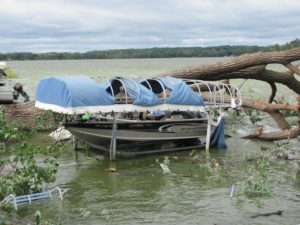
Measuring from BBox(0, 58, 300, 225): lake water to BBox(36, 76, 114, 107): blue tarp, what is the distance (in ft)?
5.90

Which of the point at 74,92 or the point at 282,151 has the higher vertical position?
the point at 74,92

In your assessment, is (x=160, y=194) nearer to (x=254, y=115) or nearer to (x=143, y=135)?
(x=143, y=135)

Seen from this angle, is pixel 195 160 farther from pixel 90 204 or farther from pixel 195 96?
pixel 90 204

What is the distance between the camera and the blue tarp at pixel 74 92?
Answer: 14891 mm

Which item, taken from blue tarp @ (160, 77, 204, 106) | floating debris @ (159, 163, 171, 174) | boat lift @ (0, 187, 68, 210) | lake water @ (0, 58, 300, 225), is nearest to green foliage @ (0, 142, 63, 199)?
boat lift @ (0, 187, 68, 210)

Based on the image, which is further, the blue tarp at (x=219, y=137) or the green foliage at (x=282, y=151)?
the blue tarp at (x=219, y=137)

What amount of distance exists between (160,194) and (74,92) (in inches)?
158

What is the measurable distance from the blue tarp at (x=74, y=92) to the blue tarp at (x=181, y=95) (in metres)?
2.22

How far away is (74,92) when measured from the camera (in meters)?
15.0

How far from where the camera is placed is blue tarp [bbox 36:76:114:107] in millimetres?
14891

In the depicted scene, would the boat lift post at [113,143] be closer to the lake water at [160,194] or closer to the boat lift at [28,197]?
the lake water at [160,194]

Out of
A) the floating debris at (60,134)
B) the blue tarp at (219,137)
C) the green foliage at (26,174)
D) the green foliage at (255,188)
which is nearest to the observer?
the green foliage at (26,174)

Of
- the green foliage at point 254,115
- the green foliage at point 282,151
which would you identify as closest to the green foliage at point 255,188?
the green foliage at point 282,151

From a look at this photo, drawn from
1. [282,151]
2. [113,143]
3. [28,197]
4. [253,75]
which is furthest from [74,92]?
[253,75]
